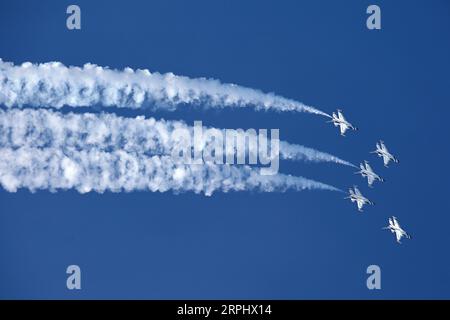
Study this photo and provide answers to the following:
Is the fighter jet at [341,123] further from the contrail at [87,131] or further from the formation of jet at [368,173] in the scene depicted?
the contrail at [87,131]

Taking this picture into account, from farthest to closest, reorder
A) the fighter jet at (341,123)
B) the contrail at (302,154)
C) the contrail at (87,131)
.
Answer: the fighter jet at (341,123), the contrail at (302,154), the contrail at (87,131)

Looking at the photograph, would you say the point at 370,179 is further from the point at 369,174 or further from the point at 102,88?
the point at 102,88

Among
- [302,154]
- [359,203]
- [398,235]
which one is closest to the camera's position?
[302,154]

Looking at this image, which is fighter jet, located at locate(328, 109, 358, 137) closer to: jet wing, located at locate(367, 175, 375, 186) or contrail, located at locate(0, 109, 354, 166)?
jet wing, located at locate(367, 175, 375, 186)

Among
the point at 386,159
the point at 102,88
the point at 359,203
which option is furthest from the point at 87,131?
the point at 386,159

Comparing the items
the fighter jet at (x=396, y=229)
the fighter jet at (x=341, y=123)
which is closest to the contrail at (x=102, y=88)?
the fighter jet at (x=341, y=123)
